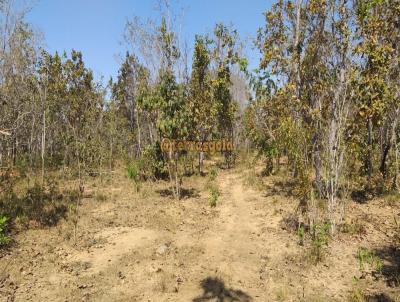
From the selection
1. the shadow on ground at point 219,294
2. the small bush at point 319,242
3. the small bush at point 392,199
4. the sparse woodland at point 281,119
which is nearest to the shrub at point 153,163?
the sparse woodland at point 281,119

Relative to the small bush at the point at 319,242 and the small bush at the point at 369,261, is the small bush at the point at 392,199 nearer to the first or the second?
the small bush at the point at 319,242

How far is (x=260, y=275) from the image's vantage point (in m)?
7.64

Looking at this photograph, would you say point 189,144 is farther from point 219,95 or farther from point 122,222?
point 122,222

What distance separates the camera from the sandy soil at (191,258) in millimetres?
6980

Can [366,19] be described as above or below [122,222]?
above

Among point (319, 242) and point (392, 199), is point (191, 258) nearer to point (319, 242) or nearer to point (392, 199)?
point (319, 242)

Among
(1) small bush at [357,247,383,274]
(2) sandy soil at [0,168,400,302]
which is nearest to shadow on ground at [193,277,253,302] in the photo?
(2) sandy soil at [0,168,400,302]

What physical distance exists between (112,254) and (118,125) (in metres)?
21.1

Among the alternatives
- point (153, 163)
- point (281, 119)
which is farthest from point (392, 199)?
point (153, 163)

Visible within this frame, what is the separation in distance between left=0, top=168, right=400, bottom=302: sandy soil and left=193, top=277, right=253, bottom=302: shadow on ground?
0.06 ft

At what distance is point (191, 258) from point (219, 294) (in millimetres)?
1754

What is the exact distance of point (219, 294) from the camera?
6.89 meters

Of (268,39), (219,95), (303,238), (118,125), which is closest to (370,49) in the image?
(268,39)

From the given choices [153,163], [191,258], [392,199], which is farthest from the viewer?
[153,163]
